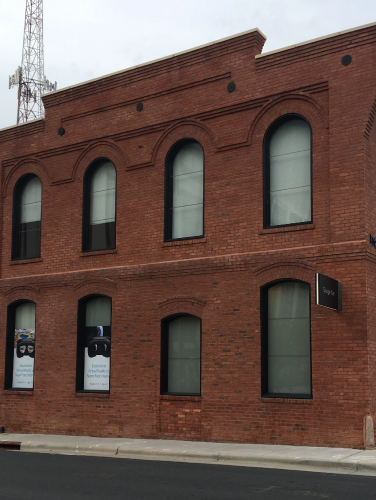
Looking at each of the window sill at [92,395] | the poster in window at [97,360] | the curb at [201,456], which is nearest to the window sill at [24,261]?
the poster in window at [97,360]

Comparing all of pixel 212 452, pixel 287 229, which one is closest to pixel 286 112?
pixel 287 229

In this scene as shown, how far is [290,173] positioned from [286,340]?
141 inches

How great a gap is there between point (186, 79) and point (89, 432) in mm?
8835

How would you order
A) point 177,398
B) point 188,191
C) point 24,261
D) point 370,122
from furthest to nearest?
point 24,261
point 188,191
point 177,398
point 370,122

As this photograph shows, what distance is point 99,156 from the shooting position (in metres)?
17.8

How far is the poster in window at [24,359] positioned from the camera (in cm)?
1841

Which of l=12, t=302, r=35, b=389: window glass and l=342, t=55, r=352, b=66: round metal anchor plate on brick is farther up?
l=342, t=55, r=352, b=66: round metal anchor plate on brick

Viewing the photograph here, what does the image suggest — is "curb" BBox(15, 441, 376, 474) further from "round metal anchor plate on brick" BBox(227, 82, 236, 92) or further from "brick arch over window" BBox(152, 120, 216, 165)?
"round metal anchor plate on brick" BBox(227, 82, 236, 92)

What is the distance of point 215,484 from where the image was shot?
10094 millimetres

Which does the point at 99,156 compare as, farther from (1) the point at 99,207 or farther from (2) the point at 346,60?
(2) the point at 346,60

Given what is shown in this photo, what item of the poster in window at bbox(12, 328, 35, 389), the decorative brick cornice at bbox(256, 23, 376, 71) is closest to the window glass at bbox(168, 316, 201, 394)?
the poster in window at bbox(12, 328, 35, 389)

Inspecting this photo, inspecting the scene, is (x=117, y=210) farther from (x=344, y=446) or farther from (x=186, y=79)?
(x=344, y=446)

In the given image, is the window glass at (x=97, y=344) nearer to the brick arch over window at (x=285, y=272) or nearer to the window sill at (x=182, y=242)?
the window sill at (x=182, y=242)

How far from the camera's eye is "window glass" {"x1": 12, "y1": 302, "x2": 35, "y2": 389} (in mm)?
18438
